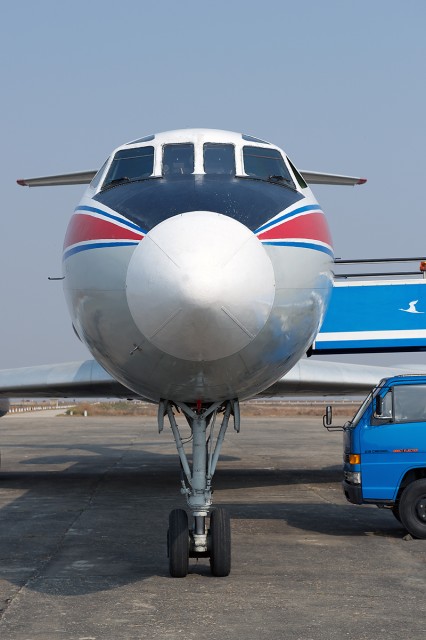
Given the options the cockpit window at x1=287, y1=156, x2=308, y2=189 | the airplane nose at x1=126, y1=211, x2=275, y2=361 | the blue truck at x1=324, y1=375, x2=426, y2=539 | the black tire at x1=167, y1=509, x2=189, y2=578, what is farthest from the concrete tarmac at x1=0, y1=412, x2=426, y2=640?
the cockpit window at x1=287, y1=156, x2=308, y2=189

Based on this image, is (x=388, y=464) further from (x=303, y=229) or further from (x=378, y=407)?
(x=303, y=229)

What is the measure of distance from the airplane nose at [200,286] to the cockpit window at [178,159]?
1.50 m

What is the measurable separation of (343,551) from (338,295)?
483 cm

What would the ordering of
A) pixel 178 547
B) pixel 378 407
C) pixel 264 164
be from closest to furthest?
1. pixel 178 547
2. pixel 264 164
3. pixel 378 407

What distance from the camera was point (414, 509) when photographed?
34.2 feet

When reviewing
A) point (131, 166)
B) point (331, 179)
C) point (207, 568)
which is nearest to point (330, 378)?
point (331, 179)

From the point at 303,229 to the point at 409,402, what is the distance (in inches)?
180

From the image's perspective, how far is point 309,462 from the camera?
21.6 metres

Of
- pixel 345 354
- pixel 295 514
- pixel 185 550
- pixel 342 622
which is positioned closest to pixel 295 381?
pixel 345 354

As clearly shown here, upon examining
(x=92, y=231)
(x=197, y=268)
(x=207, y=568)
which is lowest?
(x=207, y=568)

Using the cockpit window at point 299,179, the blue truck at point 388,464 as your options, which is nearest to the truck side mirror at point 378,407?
the blue truck at point 388,464

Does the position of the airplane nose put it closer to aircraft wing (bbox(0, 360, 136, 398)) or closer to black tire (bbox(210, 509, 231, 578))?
black tire (bbox(210, 509, 231, 578))

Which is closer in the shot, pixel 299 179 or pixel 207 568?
pixel 207 568

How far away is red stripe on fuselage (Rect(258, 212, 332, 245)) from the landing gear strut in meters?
1.77
